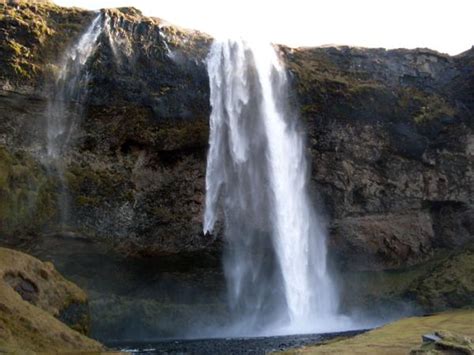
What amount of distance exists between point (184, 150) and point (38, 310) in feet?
59.3

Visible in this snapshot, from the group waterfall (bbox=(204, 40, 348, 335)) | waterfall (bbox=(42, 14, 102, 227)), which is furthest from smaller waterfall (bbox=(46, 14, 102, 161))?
waterfall (bbox=(204, 40, 348, 335))

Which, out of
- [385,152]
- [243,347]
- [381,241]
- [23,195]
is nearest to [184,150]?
[23,195]

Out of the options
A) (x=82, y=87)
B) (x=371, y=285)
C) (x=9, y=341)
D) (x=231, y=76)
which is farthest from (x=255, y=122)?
(x=9, y=341)

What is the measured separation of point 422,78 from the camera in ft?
141

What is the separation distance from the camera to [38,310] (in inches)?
850

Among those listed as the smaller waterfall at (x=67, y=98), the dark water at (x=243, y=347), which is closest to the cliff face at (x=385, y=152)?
the dark water at (x=243, y=347)

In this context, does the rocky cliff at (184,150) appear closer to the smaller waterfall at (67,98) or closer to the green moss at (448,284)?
the green moss at (448,284)

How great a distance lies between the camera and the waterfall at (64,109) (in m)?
34.8

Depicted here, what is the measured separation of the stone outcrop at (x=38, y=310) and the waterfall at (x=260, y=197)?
1393 centimetres

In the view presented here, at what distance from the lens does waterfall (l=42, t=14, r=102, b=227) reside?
114ft

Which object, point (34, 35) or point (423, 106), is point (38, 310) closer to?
point (34, 35)

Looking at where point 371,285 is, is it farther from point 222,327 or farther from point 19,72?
point 19,72

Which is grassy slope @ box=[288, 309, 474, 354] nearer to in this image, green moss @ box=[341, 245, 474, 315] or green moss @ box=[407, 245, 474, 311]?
green moss @ box=[407, 245, 474, 311]

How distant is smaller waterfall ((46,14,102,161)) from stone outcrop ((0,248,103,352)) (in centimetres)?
1094
